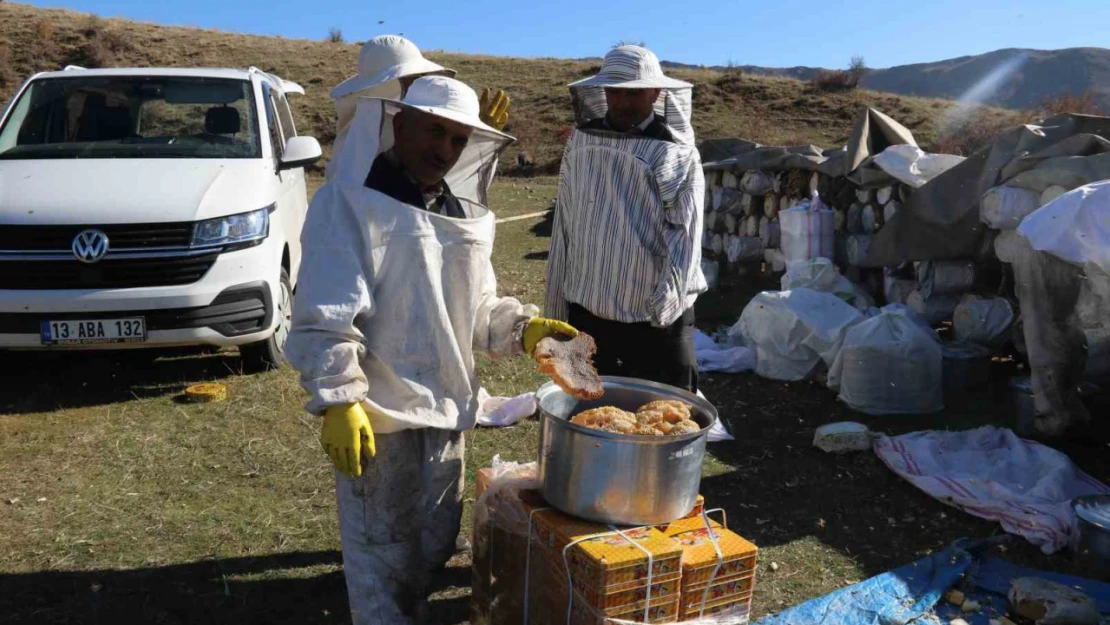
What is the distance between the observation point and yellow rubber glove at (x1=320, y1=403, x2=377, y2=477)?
7.86ft

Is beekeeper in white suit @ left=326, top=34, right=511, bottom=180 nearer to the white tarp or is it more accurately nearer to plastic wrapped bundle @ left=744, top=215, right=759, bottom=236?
the white tarp

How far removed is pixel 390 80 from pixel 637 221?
1.18 metres

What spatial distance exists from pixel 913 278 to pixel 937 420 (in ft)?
7.29

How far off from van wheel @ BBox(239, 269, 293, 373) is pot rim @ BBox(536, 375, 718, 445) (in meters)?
3.67

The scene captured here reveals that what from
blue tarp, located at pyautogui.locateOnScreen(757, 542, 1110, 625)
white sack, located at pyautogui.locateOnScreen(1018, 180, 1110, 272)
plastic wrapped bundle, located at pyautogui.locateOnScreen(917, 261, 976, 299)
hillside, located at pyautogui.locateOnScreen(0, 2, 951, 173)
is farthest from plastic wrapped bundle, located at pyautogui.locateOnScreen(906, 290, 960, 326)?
hillside, located at pyautogui.locateOnScreen(0, 2, 951, 173)

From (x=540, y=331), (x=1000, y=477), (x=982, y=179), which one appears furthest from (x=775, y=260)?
(x=540, y=331)

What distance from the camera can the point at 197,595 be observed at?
344 centimetres

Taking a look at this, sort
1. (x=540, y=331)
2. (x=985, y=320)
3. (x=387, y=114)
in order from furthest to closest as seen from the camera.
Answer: (x=985, y=320), (x=540, y=331), (x=387, y=114)

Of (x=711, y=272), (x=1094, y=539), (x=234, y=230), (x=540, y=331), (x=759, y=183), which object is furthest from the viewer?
(x=759, y=183)

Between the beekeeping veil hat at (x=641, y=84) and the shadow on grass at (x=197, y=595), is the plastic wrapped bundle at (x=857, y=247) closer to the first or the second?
the beekeeping veil hat at (x=641, y=84)

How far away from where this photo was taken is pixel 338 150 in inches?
109

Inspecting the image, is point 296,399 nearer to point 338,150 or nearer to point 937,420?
point 338,150

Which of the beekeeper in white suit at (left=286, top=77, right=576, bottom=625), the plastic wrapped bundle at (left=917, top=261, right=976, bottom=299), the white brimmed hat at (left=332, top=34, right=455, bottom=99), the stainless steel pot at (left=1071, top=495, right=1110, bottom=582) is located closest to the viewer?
the beekeeper in white suit at (left=286, top=77, right=576, bottom=625)

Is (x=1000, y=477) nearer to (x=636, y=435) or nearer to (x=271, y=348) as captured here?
(x=636, y=435)
